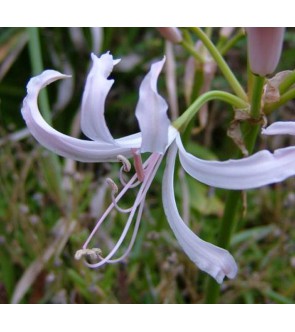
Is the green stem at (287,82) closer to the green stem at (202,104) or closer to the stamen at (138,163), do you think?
the green stem at (202,104)

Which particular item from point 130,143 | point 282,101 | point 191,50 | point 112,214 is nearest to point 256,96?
point 282,101

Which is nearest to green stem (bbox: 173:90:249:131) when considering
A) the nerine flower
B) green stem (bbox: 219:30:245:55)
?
the nerine flower

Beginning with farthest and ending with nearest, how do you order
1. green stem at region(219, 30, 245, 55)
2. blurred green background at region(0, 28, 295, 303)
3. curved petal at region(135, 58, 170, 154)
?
blurred green background at region(0, 28, 295, 303) → green stem at region(219, 30, 245, 55) → curved petal at region(135, 58, 170, 154)

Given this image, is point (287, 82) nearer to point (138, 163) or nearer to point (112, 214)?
point (138, 163)

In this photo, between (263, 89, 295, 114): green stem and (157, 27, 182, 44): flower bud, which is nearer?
(263, 89, 295, 114): green stem

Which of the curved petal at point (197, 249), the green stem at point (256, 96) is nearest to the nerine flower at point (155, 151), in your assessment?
the curved petal at point (197, 249)

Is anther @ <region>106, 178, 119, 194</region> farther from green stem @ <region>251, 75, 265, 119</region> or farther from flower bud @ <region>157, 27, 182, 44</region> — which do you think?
flower bud @ <region>157, 27, 182, 44</region>
